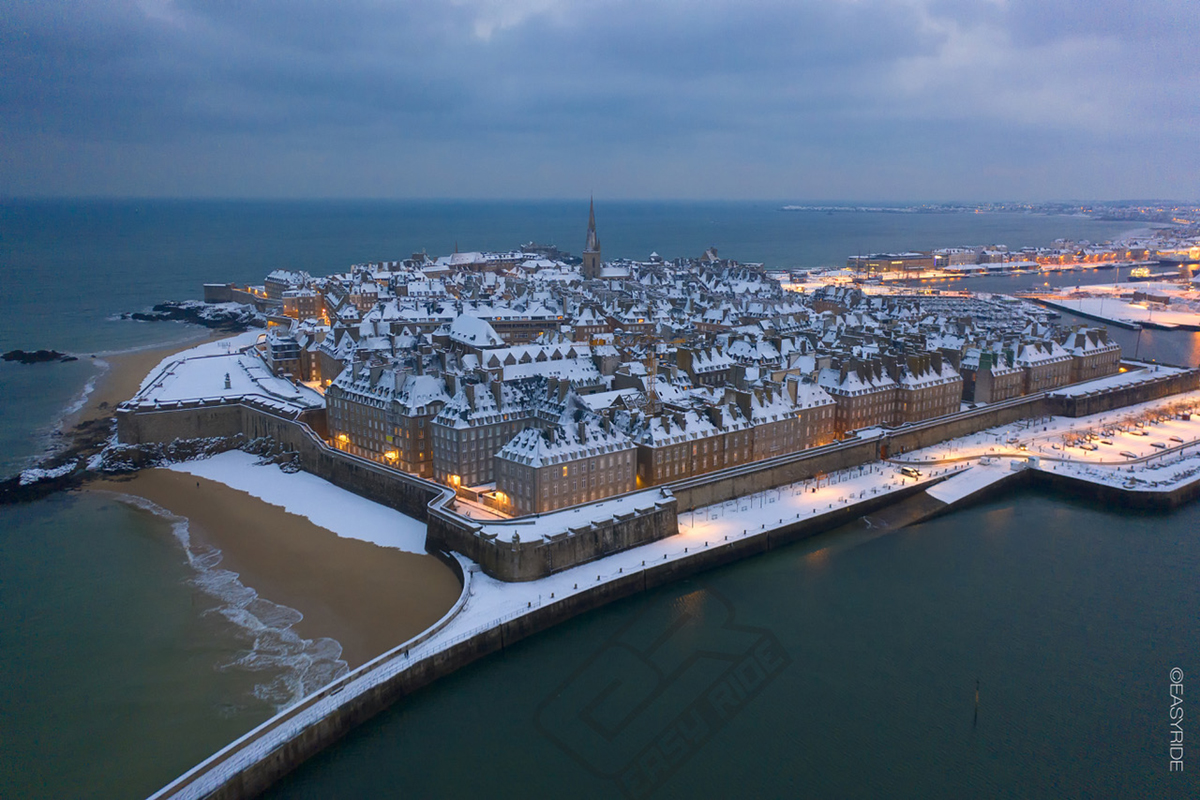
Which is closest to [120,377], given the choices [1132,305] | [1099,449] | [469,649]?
[469,649]

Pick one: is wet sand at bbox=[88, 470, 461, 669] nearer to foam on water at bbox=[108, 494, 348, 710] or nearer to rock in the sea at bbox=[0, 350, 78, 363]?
foam on water at bbox=[108, 494, 348, 710]

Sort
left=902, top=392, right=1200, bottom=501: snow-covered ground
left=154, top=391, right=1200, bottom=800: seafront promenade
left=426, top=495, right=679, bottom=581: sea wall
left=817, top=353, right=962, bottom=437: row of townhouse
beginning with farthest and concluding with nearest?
left=817, top=353, right=962, bottom=437: row of townhouse → left=902, top=392, right=1200, bottom=501: snow-covered ground → left=426, top=495, right=679, bottom=581: sea wall → left=154, top=391, right=1200, bottom=800: seafront promenade

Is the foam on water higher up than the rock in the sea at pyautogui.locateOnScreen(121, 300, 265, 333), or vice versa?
the rock in the sea at pyautogui.locateOnScreen(121, 300, 265, 333)

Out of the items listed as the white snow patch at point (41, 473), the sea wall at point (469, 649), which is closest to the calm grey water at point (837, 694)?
the sea wall at point (469, 649)

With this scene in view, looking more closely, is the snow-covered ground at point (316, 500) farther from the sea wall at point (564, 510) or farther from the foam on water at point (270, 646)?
the foam on water at point (270, 646)

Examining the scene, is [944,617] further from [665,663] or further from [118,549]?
[118,549]

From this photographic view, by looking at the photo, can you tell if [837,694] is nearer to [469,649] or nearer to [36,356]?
[469,649]

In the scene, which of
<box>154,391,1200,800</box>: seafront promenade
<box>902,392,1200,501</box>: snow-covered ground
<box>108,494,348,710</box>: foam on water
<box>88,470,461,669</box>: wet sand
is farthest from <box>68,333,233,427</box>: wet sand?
<box>902,392,1200,501</box>: snow-covered ground

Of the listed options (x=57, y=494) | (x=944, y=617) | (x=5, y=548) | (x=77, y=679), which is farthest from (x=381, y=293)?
(x=944, y=617)
